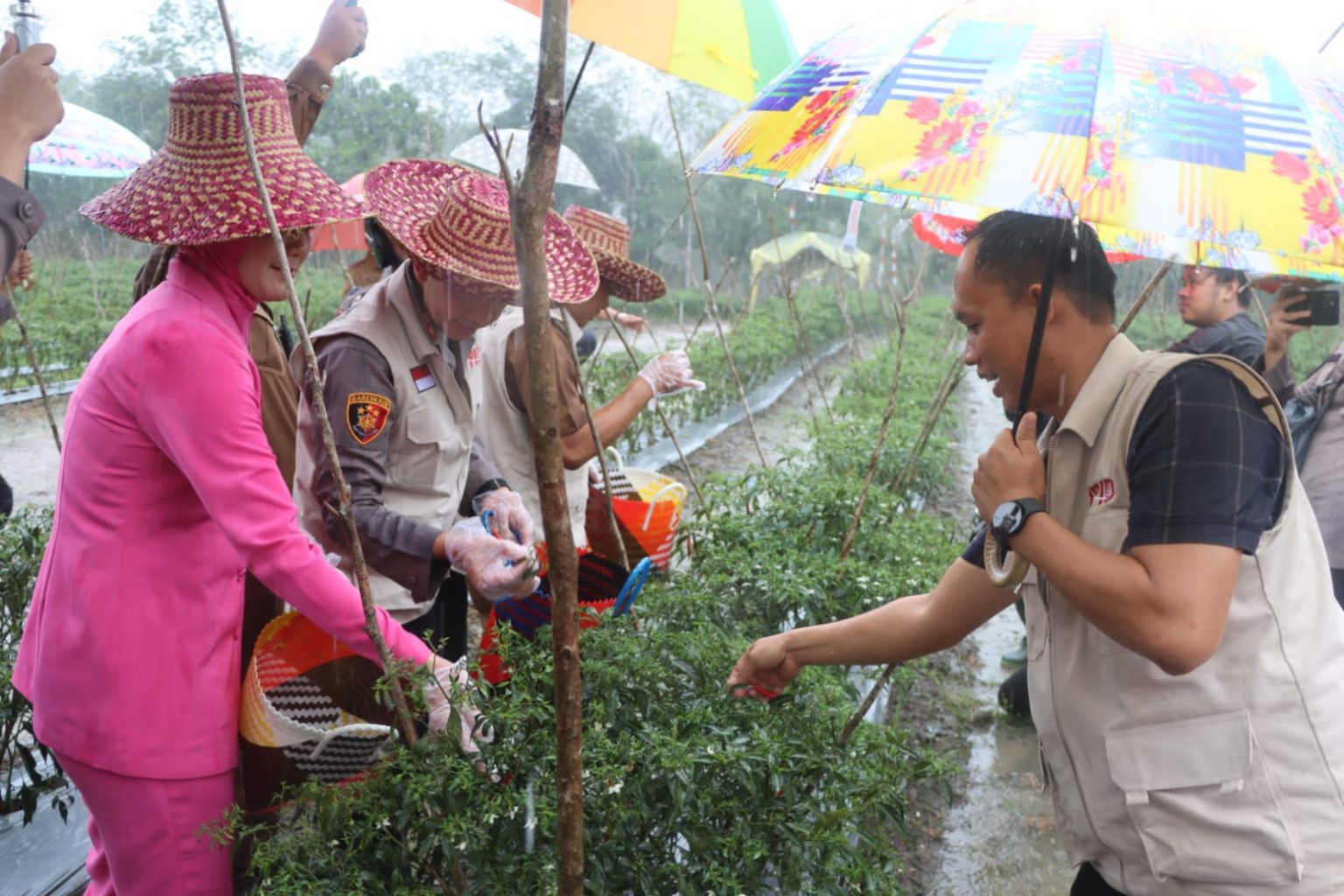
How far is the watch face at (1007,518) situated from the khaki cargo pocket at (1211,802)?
310 millimetres

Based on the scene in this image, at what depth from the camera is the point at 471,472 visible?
2.46 metres

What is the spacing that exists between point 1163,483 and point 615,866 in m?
0.94

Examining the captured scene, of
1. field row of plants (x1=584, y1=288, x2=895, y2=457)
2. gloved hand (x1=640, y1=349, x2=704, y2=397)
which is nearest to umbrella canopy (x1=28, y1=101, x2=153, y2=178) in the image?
field row of plants (x1=584, y1=288, x2=895, y2=457)

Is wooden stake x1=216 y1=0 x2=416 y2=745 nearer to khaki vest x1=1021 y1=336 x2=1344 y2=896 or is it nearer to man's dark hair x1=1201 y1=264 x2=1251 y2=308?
khaki vest x1=1021 y1=336 x2=1344 y2=896

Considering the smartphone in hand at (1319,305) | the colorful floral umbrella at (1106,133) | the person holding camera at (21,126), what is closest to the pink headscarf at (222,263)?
the person holding camera at (21,126)

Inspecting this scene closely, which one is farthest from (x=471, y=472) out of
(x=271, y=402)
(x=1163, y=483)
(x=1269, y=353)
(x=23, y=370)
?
(x=23, y=370)

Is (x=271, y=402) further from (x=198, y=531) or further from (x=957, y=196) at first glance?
(x=957, y=196)

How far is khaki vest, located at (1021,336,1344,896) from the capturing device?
133cm

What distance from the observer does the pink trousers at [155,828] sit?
1.61 m

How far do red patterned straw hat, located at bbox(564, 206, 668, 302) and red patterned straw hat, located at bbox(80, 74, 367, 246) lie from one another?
1.65m

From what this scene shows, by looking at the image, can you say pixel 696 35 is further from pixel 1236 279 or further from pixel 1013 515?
pixel 1236 279

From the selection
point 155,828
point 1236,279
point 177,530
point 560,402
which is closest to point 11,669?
point 155,828

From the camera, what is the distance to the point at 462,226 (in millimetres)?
2213

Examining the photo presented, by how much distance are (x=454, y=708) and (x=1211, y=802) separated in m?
1.02
